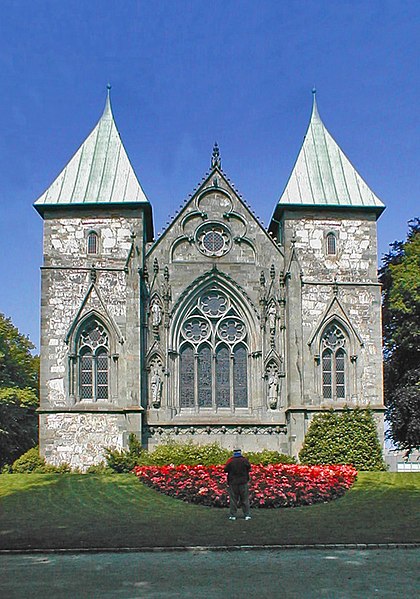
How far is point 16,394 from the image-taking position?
46.9 m

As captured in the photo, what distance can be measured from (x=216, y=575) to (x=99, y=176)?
26025mm

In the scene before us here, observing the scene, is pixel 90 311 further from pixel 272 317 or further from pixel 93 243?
pixel 272 317

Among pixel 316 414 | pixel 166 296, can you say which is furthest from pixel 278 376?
pixel 166 296

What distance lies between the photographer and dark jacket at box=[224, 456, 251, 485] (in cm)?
2052

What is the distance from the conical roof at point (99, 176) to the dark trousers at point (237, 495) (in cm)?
1758

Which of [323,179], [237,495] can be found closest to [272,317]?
[323,179]

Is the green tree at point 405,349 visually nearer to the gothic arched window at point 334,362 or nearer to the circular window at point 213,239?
the gothic arched window at point 334,362

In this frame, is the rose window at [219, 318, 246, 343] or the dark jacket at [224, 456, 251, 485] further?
the rose window at [219, 318, 246, 343]

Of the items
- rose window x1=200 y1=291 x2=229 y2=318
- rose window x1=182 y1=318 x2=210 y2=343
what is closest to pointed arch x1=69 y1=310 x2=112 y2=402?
rose window x1=182 y1=318 x2=210 y2=343

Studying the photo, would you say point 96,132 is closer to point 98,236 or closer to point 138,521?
point 98,236

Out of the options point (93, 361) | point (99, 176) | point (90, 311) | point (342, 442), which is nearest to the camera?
point (342, 442)

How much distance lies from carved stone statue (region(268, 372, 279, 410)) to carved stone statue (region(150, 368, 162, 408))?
4.21 meters

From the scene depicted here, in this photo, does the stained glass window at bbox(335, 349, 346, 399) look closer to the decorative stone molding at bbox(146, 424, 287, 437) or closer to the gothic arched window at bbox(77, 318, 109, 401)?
the decorative stone molding at bbox(146, 424, 287, 437)

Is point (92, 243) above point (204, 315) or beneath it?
above
